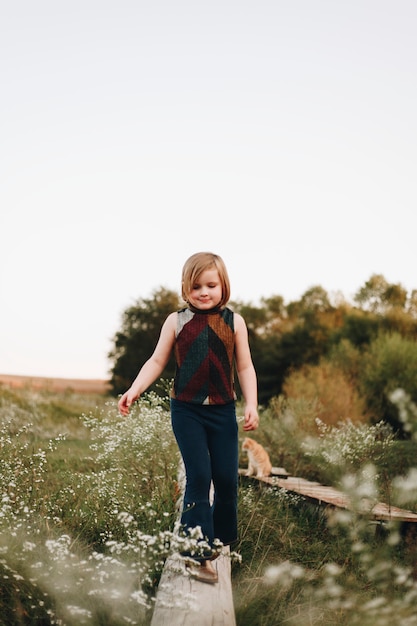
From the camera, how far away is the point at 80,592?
3.25m

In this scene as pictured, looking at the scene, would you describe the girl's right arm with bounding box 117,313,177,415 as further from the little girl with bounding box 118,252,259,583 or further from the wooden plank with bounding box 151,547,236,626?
the wooden plank with bounding box 151,547,236,626

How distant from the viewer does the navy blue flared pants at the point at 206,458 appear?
3.86m

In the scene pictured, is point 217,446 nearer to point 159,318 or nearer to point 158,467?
point 158,467

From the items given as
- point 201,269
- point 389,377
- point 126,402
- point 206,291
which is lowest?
point 389,377

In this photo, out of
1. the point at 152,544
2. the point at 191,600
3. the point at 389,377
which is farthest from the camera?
the point at 389,377

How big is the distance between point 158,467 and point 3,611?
2.45 metres

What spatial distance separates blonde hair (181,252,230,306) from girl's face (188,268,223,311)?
0.7 inches

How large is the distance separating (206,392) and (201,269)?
69cm

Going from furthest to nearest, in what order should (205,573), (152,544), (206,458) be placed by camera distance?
1. (206,458)
2. (205,573)
3. (152,544)

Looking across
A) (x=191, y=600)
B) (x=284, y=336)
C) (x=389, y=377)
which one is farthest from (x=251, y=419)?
(x=284, y=336)

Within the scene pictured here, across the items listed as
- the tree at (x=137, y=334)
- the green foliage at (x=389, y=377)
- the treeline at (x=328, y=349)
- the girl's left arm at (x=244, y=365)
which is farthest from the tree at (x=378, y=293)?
the girl's left arm at (x=244, y=365)

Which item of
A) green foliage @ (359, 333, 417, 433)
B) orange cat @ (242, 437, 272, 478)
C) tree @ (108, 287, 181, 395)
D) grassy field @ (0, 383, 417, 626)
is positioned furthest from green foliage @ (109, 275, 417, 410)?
grassy field @ (0, 383, 417, 626)

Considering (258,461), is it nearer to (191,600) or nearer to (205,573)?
(205,573)

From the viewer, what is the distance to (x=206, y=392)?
12.9 feet
